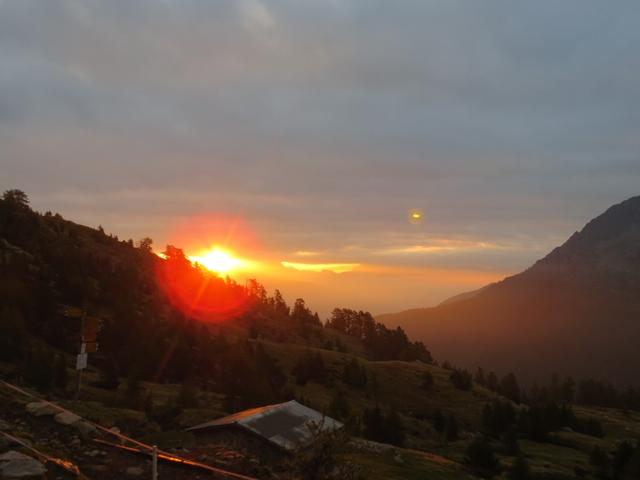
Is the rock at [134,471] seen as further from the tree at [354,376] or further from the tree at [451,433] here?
the tree at [354,376]

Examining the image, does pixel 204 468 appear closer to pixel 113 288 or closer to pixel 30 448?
pixel 30 448

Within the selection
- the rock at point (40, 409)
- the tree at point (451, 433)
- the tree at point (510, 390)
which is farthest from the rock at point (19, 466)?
the tree at point (510, 390)

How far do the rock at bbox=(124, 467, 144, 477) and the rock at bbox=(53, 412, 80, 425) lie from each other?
13.3 ft

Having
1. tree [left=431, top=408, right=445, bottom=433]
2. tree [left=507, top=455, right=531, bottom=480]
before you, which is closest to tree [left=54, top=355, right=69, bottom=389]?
tree [left=507, top=455, right=531, bottom=480]

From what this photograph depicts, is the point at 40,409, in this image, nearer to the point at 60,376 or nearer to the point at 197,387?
the point at 60,376

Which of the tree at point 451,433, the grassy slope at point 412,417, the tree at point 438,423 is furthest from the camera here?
the tree at point 438,423

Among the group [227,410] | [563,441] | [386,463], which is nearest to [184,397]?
[227,410]

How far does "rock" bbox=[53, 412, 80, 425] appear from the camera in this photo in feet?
59.7

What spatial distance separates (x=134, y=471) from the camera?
50.8ft

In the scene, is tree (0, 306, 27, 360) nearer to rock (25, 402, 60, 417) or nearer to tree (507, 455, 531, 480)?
rock (25, 402, 60, 417)

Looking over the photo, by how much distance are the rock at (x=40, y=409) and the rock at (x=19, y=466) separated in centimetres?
620

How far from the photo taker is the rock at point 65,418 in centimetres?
1820

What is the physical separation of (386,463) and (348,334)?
442 feet

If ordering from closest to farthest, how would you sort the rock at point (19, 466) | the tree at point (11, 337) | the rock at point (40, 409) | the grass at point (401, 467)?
the rock at point (19, 466) → the rock at point (40, 409) → the grass at point (401, 467) → the tree at point (11, 337)
